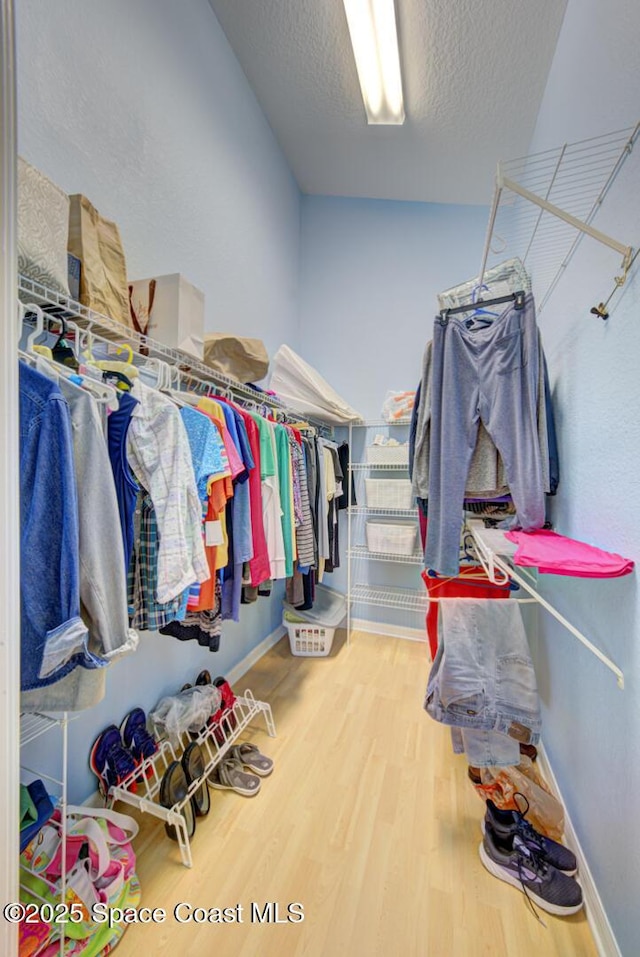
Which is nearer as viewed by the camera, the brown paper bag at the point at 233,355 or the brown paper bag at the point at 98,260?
the brown paper bag at the point at 98,260

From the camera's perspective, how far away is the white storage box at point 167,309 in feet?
4.08

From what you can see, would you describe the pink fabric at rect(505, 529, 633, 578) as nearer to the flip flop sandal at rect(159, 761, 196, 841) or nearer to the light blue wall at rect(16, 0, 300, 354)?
the flip flop sandal at rect(159, 761, 196, 841)

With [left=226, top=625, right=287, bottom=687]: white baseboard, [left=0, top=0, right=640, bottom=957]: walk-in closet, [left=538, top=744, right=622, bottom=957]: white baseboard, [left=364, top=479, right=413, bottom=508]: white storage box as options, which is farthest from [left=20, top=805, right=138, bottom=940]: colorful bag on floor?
[left=364, top=479, right=413, bottom=508]: white storage box

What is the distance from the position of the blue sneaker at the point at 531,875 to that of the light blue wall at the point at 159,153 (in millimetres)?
1345

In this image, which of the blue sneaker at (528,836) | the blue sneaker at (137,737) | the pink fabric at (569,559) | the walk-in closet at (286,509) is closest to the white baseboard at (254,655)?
the walk-in closet at (286,509)

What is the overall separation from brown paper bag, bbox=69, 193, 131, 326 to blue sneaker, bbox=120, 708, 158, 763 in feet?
4.76

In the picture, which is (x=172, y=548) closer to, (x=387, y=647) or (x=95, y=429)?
(x=95, y=429)

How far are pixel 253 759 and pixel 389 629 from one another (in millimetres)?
1528

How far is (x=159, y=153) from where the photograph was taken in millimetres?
1542

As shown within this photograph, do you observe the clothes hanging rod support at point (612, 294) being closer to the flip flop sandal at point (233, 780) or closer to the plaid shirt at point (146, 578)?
the plaid shirt at point (146, 578)

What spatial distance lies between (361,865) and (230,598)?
0.93m

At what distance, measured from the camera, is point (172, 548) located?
0.98 meters

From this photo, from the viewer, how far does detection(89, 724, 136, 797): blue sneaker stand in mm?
1244

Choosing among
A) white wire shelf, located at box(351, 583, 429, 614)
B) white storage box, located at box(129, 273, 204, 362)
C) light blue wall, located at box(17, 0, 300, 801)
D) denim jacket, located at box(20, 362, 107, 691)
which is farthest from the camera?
white wire shelf, located at box(351, 583, 429, 614)
